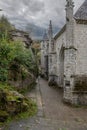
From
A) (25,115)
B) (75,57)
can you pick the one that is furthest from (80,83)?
(25,115)

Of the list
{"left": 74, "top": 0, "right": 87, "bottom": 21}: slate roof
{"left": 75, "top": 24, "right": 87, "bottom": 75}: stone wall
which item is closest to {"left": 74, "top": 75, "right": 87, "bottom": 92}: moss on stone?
{"left": 75, "top": 24, "right": 87, "bottom": 75}: stone wall

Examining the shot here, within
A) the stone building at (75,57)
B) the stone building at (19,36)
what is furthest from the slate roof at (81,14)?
the stone building at (19,36)

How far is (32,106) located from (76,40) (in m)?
6.09

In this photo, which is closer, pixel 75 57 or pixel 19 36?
pixel 75 57

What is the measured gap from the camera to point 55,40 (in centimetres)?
2209

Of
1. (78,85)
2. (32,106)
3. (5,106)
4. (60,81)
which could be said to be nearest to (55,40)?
(60,81)

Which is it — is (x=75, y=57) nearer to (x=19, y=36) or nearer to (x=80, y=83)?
(x=80, y=83)

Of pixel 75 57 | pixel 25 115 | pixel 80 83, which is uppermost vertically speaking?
pixel 75 57

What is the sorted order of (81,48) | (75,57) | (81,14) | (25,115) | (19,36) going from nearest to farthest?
1. (25,115)
2. (75,57)
3. (81,48)
4. (81,14)
5. (19,36)

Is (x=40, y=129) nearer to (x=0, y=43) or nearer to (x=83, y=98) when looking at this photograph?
(x=83, y=98)

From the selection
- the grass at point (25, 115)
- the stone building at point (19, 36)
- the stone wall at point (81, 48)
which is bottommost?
the grass at point (25, 115)

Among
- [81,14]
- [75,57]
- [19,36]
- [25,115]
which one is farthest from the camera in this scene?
[19,36]

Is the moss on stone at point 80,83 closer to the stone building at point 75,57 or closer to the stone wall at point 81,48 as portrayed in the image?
the stone building at point 75,57

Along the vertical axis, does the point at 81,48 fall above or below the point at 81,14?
below
